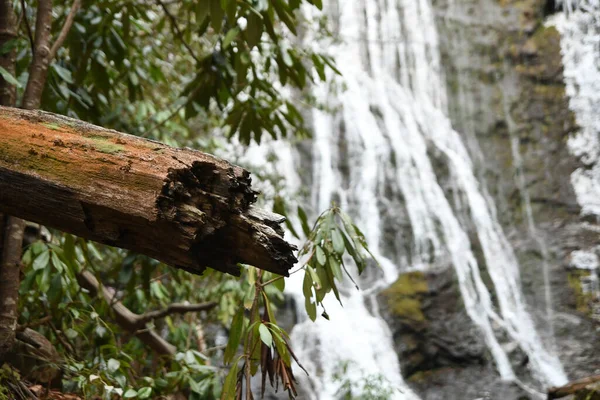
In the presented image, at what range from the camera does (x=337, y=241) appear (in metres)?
1.88

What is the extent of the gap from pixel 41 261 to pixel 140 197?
4.05 feet

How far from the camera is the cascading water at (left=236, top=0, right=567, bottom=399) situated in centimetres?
662

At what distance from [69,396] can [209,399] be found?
0.50 meters

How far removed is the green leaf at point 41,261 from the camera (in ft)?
7.07

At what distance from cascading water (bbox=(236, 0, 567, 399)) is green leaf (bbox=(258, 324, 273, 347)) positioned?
4.42 meters

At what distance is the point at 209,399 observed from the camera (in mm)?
2414

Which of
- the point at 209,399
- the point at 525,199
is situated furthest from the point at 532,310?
the point at 209,399

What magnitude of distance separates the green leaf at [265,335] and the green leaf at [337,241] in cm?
37

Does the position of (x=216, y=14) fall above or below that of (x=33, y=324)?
above

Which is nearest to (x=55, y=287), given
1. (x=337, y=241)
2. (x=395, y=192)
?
(x=337, y=241)

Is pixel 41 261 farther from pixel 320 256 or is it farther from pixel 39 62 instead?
pixel 320 256

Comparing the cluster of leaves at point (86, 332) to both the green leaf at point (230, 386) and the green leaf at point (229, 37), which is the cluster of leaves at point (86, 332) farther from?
the green leaf at point (229, 37)

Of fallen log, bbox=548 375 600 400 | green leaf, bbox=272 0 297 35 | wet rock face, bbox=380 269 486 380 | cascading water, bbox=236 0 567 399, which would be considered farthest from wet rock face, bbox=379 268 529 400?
green leaf, bbox=272 0 297 35

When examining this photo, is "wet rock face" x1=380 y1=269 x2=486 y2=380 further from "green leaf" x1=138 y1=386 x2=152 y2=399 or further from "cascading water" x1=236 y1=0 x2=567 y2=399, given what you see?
"green leaf" x1=138 y1=386 x2=152 y2=399
